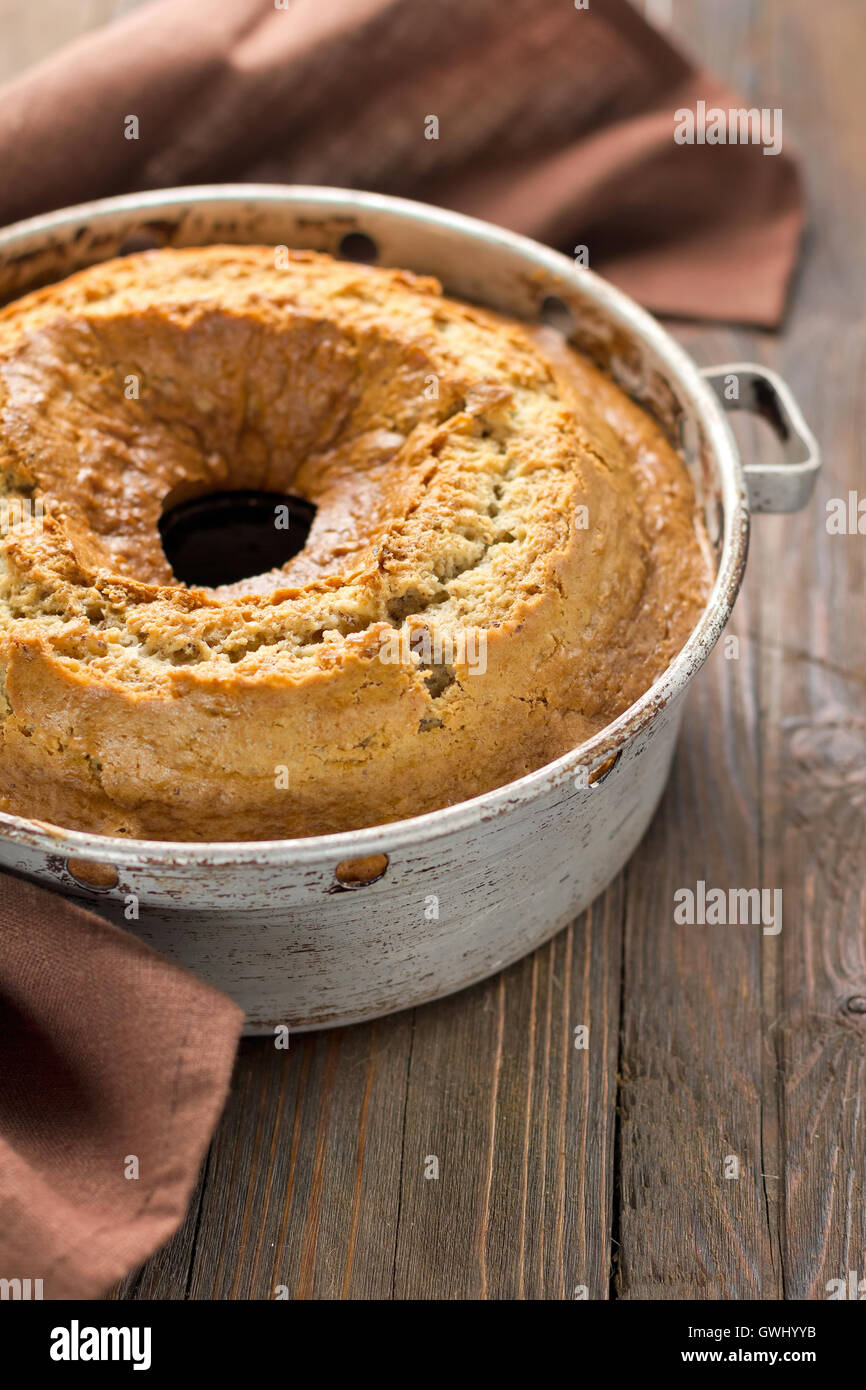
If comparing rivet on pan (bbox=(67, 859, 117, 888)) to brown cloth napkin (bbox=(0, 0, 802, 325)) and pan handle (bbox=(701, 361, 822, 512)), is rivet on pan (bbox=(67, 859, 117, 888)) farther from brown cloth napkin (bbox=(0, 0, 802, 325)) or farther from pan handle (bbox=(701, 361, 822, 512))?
brown cloth napkin (bbox=(0, 0, 802, 325))

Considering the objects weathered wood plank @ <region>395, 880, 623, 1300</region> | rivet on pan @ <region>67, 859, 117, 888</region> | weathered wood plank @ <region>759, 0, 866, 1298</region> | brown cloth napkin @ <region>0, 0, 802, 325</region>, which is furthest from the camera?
brown cloth napkin @ <region>0, 0, 802, 325</region>

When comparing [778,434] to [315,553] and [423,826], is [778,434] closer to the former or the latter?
[315,553]

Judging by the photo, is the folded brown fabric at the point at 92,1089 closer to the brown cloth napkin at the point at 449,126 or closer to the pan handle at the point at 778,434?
the pan handle at the point at 778,434

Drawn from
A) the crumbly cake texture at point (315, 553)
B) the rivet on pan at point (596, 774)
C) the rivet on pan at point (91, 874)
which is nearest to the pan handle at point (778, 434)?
the crumbly cake texture at point (315, 553)

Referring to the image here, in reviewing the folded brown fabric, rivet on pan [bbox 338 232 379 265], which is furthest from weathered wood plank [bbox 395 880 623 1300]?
rivet on pan [bbox 338 232 379 265]

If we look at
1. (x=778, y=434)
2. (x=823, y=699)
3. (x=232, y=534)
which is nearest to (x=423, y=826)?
(x=232, y=534)

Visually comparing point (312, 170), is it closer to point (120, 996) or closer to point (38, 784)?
point (38, 784)

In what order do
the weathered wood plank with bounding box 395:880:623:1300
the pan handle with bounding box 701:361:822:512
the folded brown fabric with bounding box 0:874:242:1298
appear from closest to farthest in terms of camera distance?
the folded brown fabric with bounding box 0:874:242:1298 → the weathered wood plank with bounding box 395:880:623:1300 → the pan handle with bounding box 701:361:822:512
